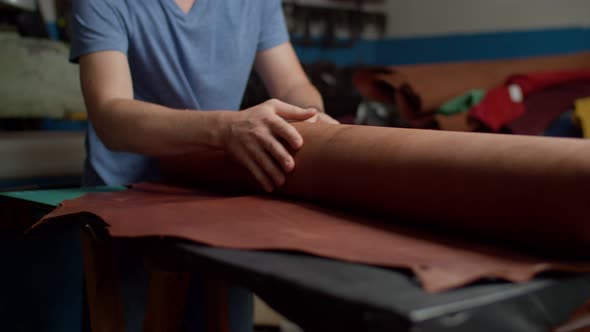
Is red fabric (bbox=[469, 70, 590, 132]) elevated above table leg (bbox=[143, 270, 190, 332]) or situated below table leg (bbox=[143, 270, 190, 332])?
above

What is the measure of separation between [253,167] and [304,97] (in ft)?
1.53

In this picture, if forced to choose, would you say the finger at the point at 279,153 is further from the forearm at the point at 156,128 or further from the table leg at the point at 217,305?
the table leg at the point at 217,305

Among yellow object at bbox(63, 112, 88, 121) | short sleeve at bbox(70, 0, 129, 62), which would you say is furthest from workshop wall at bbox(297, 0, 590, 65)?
short sleeve at bbox(70, 0, 129, 62)

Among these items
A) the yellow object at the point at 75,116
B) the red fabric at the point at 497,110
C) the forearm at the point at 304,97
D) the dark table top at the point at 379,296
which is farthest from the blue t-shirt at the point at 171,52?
the red fabric at the point at 497,110

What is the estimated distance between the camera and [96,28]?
1.06 metres

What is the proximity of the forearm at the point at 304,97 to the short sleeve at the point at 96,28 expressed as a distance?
0.39 meters

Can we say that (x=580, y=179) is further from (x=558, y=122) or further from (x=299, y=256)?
(x=558, y=122)

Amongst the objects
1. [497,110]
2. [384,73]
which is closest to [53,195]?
[497,110]

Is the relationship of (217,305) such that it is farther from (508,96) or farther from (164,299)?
(508,96)

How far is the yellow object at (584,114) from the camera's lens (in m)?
1.93

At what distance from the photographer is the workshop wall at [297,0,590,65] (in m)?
2.64

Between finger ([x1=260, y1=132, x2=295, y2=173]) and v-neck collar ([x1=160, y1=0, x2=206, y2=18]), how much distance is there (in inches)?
18.1

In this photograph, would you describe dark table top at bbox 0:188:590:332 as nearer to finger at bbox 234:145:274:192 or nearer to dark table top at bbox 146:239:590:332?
dark table top at bbox 146:239:590:332

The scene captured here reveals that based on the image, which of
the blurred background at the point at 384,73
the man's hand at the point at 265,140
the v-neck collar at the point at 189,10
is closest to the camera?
the man's hand at the point at 265,140
